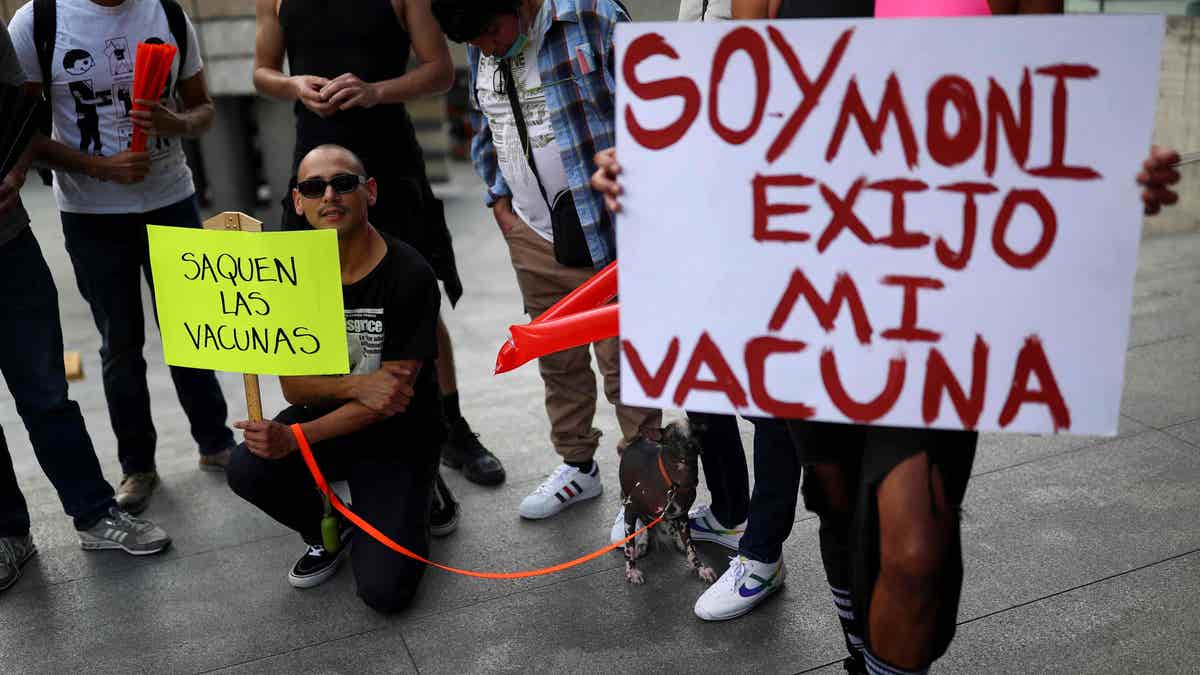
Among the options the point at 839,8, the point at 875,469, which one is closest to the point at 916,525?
the point at 875,469

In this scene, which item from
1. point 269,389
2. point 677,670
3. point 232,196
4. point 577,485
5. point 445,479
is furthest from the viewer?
point 232,196

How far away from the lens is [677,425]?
3004 mm

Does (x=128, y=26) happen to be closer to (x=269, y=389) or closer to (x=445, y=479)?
(x=445, y=479)

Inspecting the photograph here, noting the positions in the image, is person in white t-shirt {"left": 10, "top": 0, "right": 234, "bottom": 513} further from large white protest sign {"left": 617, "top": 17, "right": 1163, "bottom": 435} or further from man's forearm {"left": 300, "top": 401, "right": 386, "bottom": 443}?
large white protest sign {"left": 617, "top": 17, "right": 1163, "bottom": 435}

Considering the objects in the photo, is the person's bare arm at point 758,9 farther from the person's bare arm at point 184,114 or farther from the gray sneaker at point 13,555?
the gray sneaker at point 13,555

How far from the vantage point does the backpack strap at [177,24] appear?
12.1 feet

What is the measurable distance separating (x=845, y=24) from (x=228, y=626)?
Answer: 236 centimetres

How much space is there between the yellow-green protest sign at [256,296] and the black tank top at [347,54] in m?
0.87

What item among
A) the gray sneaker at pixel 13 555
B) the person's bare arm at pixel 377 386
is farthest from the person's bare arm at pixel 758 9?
the gray sneaker at pixel 13 555

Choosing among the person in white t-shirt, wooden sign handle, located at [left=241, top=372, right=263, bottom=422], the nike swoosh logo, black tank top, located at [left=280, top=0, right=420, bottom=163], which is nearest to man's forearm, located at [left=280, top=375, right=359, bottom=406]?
wooden sign handle, located at [left=241, top=372, right=263, bottom=422]

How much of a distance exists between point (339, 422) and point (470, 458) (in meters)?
0.98

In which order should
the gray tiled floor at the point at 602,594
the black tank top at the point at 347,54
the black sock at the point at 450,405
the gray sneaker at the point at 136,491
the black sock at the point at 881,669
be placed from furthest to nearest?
1. the black sock at the point at 450,405
2. the gray sneaker at the point at 136,491
3. the black tank top at the point at 347,54
4. the gray tiled floor at the point at 602,594
5. the black sock at the point at 881,669

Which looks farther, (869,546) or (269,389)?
(269,389)

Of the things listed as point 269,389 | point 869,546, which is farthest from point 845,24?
point 269,389
